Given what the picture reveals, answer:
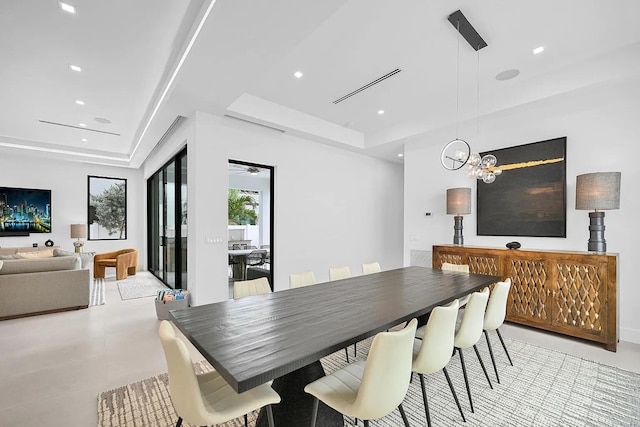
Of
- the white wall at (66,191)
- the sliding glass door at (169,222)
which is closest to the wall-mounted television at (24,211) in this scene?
the white wall at (66,191)

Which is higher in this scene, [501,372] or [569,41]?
[569,41]

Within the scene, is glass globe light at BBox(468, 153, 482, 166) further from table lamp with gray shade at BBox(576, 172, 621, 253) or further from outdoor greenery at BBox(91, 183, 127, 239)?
outdoor greenery at BBox(91, 183, 127, 239)

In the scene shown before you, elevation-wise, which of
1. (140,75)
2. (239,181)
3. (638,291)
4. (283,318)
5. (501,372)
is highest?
(140,75)

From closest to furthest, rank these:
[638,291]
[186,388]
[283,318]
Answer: [186,388], [283,318], [638,291]

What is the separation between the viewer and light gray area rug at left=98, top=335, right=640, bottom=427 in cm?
195

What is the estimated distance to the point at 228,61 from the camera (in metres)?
2.81

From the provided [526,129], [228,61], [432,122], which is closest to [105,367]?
[228,61]

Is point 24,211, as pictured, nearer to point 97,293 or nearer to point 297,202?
point 97,293

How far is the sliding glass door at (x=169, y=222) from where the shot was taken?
16.4 ft

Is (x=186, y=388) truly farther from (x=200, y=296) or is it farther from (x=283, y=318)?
(x=200, y=296)

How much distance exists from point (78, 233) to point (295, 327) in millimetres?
7769

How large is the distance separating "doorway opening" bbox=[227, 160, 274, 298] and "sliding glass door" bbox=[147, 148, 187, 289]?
947mm

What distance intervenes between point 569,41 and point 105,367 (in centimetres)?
560

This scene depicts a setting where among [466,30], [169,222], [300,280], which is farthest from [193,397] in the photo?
[169,222]
